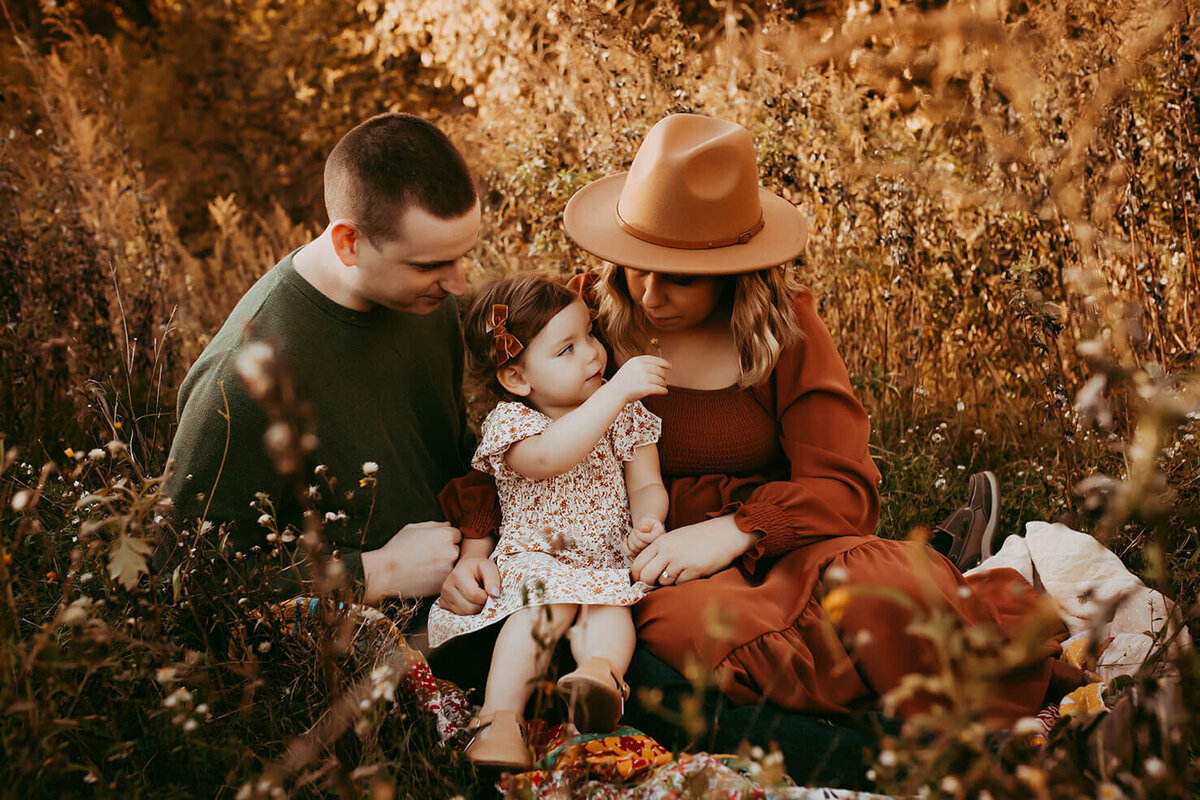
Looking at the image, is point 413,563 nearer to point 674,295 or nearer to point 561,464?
point 561,464

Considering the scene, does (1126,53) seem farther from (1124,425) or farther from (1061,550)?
(1061,550)

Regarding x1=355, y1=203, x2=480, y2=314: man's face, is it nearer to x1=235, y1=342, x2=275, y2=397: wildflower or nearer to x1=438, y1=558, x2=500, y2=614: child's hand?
x1=438, y1=558, x2=500, y2=614: child's hand

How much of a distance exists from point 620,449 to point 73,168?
3438 mm

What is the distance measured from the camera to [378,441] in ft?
8.71

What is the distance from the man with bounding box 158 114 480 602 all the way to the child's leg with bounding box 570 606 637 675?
1.60 ft

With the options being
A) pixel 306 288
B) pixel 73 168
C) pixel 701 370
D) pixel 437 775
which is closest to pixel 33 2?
pixel 73 168

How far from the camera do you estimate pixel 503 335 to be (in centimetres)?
258

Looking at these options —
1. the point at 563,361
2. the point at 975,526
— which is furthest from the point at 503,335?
the point at 975,526

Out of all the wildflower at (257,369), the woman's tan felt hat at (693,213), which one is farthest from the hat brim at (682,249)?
the wildflower at (257,369)

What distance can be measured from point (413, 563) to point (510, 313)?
0.74 m

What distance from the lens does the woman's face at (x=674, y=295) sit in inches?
104

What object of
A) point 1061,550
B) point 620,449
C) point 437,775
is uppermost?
point 620,449

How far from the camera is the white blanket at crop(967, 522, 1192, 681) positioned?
8.25 ft

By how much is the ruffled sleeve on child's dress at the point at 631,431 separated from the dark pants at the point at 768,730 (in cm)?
59
